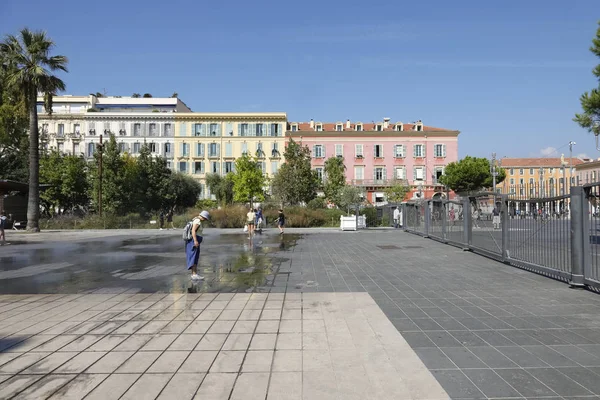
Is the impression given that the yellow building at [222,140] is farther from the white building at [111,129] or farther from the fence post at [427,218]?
the fence post at [427,218]

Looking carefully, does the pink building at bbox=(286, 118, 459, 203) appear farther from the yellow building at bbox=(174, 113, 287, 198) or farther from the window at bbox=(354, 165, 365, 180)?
the yellow building at bbox=(174, 113, 287, 198)

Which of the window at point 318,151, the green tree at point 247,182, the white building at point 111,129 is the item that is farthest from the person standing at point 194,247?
the white building at point 111,129

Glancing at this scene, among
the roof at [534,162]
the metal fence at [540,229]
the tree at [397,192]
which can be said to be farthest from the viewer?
the roof at [534,162]

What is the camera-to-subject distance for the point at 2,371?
4.17 metres

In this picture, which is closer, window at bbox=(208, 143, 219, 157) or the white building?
the white building

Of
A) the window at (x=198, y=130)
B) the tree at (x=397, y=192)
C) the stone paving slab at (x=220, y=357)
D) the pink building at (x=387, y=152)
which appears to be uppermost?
the window at (x=198, y=130)

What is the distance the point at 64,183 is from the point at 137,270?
33.8 m

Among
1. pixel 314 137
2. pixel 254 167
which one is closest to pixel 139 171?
pixel 254 167

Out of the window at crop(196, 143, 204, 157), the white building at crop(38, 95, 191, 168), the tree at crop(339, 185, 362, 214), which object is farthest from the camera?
the window at crop(196, 143, 204, 157)

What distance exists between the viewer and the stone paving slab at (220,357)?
3.69m

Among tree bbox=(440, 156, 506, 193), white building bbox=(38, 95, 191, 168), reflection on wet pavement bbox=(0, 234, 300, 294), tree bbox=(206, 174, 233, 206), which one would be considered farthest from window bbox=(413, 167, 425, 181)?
reflection on wet pavement bbox=(0, 234, 300, 294)

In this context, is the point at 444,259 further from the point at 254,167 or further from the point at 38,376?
the point at 254,167

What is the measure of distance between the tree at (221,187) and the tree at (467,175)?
29.9 m

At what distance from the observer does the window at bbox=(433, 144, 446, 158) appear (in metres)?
65.4
